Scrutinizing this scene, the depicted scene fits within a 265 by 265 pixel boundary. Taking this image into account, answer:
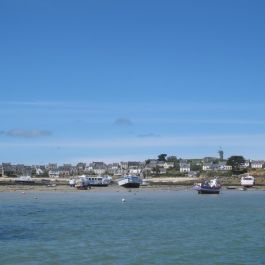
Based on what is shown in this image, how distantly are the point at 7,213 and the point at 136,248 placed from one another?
34.4m

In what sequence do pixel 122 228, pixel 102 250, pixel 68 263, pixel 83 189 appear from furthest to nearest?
pixel 83 189, pixel 122 228, pixel 102 250, pixel 68 263

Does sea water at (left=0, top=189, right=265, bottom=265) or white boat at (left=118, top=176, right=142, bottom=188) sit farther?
white boat at (left=118, top=176, right=142, bottom=188)

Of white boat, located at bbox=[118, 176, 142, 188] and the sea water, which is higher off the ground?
white boat, located at bbox=[118, 176, 142, 188]

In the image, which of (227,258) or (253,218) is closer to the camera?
(227,258)

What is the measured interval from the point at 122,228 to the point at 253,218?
634 inches

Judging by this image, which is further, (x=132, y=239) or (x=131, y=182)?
(x=131, y=182)

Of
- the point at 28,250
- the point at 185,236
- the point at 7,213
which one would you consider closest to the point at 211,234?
the point at 185,236

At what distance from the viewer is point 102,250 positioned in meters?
34.3

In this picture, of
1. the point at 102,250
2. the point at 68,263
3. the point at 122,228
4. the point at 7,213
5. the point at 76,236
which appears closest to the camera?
the point at 68,263

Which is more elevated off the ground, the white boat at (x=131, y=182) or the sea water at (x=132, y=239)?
the white boat at (x=131, y=182)

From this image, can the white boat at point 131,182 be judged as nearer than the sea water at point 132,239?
No

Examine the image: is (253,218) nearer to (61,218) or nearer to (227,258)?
(61,218)

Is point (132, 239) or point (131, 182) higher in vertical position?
point (131, 182)

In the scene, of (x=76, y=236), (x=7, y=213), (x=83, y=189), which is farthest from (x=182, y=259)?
(x=83, y=189)
